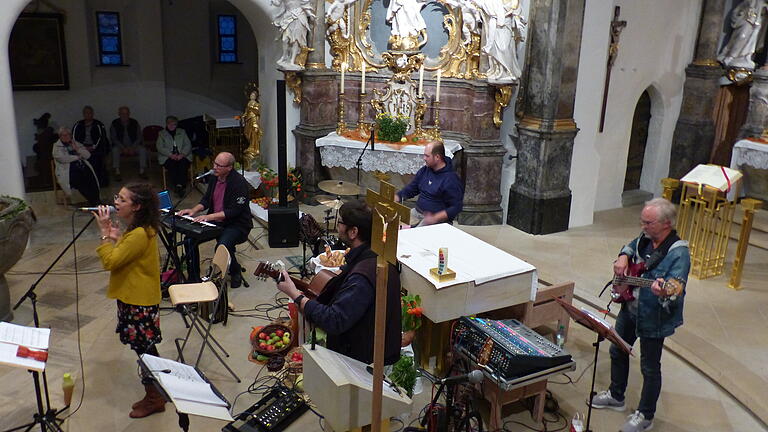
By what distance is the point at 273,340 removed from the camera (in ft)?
19.3

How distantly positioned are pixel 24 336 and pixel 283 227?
4506 millimetres

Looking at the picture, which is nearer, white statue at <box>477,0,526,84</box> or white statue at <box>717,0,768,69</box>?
white statue at <box>477,0,526,84</box>

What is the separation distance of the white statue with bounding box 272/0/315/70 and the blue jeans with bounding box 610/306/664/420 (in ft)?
20.2

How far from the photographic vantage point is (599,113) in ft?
31.1

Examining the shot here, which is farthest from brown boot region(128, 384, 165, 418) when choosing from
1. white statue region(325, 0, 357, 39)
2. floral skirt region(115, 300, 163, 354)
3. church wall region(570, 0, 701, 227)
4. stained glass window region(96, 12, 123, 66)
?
stained glass window region(96, 12, 123, 66)

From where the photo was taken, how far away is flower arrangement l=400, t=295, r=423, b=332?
5.29 m

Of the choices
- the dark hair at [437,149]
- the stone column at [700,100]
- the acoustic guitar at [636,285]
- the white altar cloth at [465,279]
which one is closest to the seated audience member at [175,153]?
the dark hair at [437,149]

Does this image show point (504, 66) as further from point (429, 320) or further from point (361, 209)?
point (361, 209)

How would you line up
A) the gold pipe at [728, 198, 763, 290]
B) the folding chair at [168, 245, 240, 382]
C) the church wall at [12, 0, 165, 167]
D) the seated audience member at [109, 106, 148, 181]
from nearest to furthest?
the folding chair at [168, 245, 240, 382], the gold pipe at [728, 198, 763, 290], the seated audience member at [109, 106, 148, 181], the church wall at [12, 0, 165, 167]

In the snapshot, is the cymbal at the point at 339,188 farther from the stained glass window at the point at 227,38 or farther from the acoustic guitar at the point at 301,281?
the stained glass window at the point at 227,38

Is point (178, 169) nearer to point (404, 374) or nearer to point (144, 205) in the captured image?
point (144, 205)

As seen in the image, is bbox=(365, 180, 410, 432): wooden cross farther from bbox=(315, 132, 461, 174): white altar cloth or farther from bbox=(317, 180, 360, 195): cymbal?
bbox=(315, 132, 461, 174): white altar cloth

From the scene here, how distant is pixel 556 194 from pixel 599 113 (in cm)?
135

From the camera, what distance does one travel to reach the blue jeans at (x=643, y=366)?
484 centimetres
